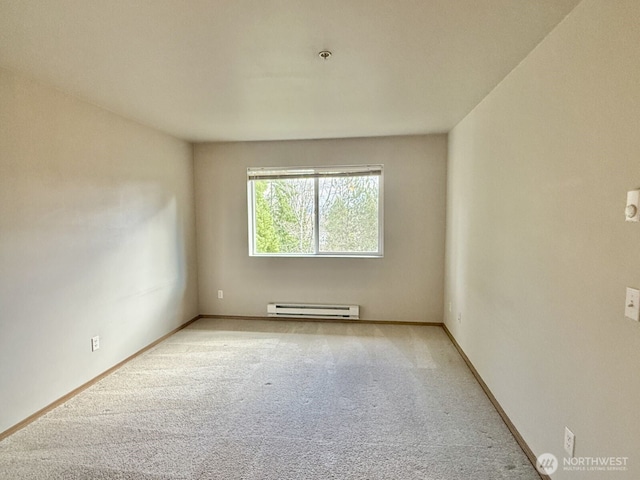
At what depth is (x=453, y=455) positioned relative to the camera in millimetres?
1788

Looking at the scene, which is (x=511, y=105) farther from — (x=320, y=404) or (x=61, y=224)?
(x=61, y=224)

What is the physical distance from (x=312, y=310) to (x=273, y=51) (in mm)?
2994

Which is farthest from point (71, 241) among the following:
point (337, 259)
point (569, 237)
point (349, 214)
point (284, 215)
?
point (569, 237)

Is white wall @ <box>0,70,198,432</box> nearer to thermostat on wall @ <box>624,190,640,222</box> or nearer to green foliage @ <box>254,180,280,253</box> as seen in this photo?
green foliage @ <box>254,180,280,253</box>

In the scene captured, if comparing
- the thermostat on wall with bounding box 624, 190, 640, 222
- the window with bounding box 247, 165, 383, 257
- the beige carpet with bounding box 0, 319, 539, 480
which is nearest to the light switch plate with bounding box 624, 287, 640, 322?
the thermostat on wall with bounding box 624, 190, 640, 222

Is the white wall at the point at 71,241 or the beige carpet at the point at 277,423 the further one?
the white wall at the point at 71,241

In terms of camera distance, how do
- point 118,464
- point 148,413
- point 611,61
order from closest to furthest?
point 611,61 → point 118,464 → point 148,413

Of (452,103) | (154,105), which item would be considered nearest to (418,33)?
(452,103)

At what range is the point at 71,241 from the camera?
242 cm

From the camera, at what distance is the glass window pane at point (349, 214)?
3971 mm

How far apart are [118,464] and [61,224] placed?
1.68 m

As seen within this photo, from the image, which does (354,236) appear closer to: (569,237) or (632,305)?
(569,237)

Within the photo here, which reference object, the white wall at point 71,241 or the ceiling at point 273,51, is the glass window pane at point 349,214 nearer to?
the ceiling at point 273,51

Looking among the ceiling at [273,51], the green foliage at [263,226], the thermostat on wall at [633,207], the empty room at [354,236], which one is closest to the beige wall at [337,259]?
the empty room at [354,236]
